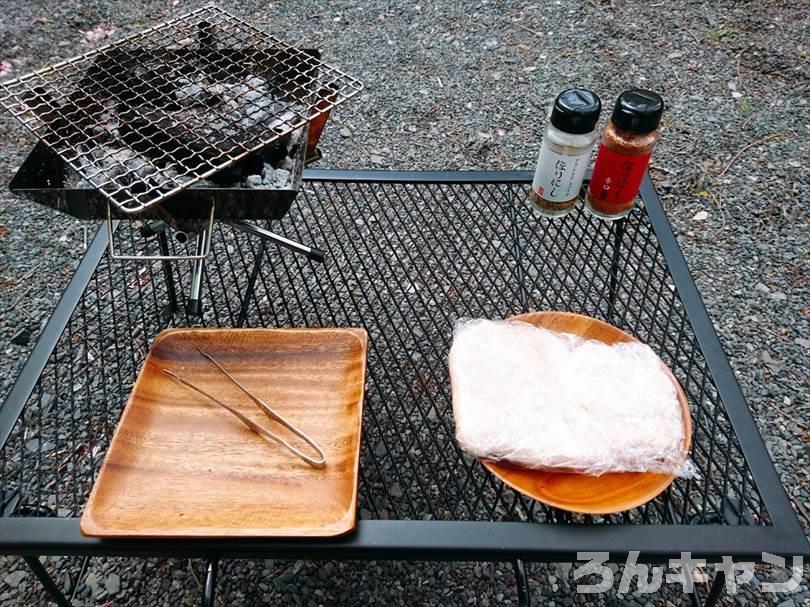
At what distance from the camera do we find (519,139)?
9.27ft

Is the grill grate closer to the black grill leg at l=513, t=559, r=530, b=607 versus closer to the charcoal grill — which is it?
the charcoal grill

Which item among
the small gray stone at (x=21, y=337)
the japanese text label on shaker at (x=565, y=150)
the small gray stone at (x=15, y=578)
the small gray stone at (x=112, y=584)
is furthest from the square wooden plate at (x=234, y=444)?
the small gray stone at (x=21, y=337)

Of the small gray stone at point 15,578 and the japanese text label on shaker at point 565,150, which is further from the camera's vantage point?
the small gray stone at point 15,578

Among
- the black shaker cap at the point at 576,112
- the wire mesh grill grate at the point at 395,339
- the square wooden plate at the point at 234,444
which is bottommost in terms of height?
the wire mesh grill grate at the point at 395,339

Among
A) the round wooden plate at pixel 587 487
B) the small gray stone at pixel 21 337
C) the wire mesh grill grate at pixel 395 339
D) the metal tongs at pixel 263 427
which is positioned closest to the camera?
the round wooden plate at pixel 587 487

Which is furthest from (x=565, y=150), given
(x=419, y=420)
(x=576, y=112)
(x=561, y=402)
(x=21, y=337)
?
(x=21, y=337)

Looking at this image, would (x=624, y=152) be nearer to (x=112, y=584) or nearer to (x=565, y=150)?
(x=565, y=150)

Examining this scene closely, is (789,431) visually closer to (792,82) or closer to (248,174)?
(248,174)

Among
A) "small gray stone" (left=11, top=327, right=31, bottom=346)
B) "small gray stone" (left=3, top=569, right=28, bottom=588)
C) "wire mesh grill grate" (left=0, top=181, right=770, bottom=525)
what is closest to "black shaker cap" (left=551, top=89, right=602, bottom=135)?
"wire mesh grill grate" (left=0, top=181, right=770, bottom=525)

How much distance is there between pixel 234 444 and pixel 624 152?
949mm

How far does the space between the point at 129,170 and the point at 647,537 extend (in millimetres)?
1124

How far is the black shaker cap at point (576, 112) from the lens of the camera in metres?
1.13

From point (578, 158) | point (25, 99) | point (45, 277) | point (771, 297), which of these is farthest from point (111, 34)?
point (771, 297)

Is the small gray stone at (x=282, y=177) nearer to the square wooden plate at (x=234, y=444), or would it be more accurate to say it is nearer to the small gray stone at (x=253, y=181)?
the small gray stone at (x=253, y=181)
